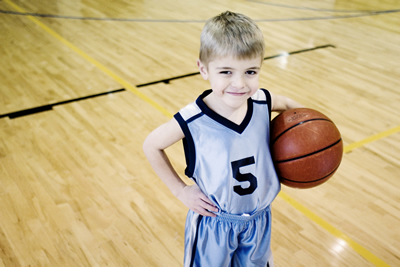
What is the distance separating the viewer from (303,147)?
63.1 inches

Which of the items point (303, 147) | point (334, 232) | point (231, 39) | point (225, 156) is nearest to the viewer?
point (231, 39)

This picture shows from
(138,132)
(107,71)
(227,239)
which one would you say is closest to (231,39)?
(227,239)

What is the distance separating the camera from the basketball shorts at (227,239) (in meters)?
1.51

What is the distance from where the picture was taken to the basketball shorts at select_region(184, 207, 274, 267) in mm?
1515

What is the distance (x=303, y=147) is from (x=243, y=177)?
33 centimetres

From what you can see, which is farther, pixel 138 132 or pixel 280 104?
pixel 138 132

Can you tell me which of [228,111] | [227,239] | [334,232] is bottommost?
[334,232]

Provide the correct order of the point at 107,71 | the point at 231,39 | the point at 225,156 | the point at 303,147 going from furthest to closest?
the point at 107,71 → the point at 303,147 → the point at 225,156 → the point at 231,39

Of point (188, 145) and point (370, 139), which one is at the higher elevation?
point (188, 145)

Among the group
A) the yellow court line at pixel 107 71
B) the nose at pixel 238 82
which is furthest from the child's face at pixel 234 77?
the yellow court line at pixel 107 71

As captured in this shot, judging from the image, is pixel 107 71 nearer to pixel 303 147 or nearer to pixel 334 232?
pixel 334 232

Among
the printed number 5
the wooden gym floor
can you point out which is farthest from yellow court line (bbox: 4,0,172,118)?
the printed number 5

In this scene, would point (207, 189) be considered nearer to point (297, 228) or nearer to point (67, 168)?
point (297, 228)

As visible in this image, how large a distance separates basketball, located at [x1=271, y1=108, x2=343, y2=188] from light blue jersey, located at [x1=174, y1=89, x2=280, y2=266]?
58 mm
